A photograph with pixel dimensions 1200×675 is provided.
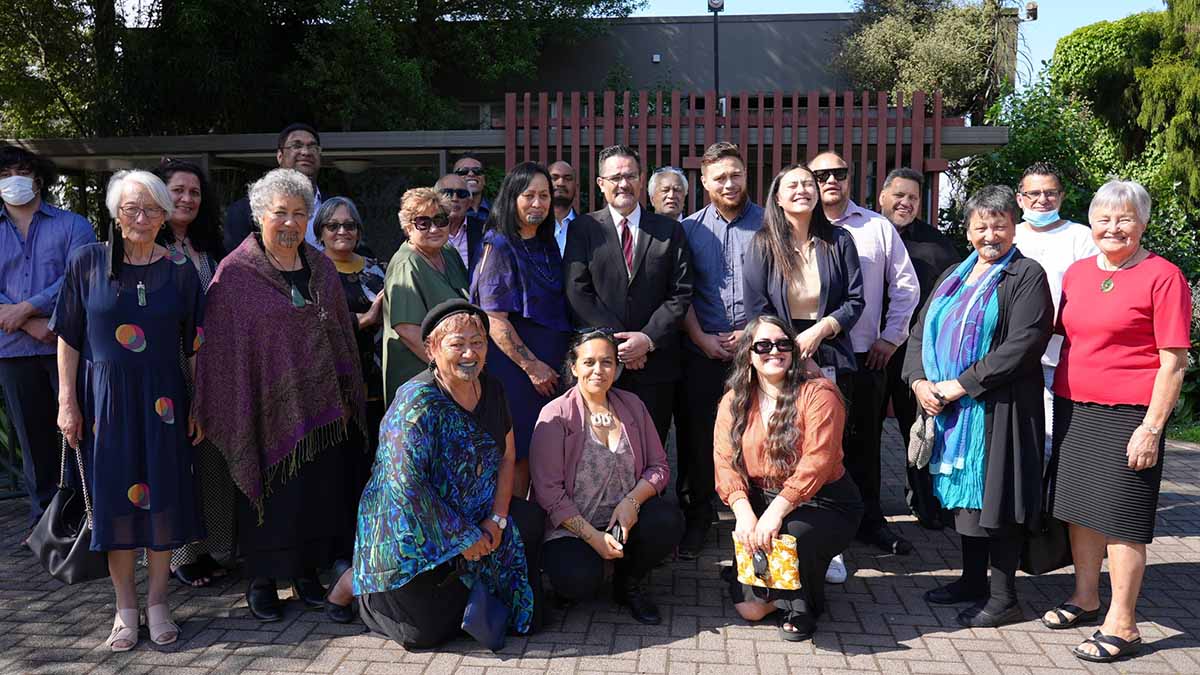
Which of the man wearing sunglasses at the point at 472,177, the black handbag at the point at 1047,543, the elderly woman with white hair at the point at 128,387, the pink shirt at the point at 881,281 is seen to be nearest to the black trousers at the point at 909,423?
the pink shirt at the point at 881,281

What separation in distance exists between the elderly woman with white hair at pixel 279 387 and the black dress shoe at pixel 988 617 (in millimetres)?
2840

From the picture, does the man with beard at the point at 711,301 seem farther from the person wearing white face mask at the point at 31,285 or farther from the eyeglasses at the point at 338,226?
the person wearing white face mask at the point at 31,285

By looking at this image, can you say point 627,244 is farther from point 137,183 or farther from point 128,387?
point 128,387

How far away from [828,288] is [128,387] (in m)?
3.13

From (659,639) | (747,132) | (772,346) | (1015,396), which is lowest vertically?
(659,639)

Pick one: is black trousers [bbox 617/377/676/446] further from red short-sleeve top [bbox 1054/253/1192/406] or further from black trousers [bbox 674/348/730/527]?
red short-sleeve top [bbox 1054/253/1192/406]

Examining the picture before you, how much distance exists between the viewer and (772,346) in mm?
3719

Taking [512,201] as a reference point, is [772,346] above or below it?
below

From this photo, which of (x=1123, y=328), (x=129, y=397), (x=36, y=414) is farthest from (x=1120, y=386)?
(x=36, y=414)

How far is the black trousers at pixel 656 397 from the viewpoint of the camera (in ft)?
14.6

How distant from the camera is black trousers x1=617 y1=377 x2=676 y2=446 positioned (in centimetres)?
444

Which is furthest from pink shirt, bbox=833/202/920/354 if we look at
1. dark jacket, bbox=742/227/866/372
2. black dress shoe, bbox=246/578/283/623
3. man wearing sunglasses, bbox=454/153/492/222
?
black dress shoe, bbox=246/578/283/623

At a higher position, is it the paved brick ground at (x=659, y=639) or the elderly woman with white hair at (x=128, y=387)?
the elderly woman with white hair at (x=128, y=387)

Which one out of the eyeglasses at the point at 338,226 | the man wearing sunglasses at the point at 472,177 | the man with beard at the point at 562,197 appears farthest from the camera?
the man wearing sunglasses at the point at 472,177
